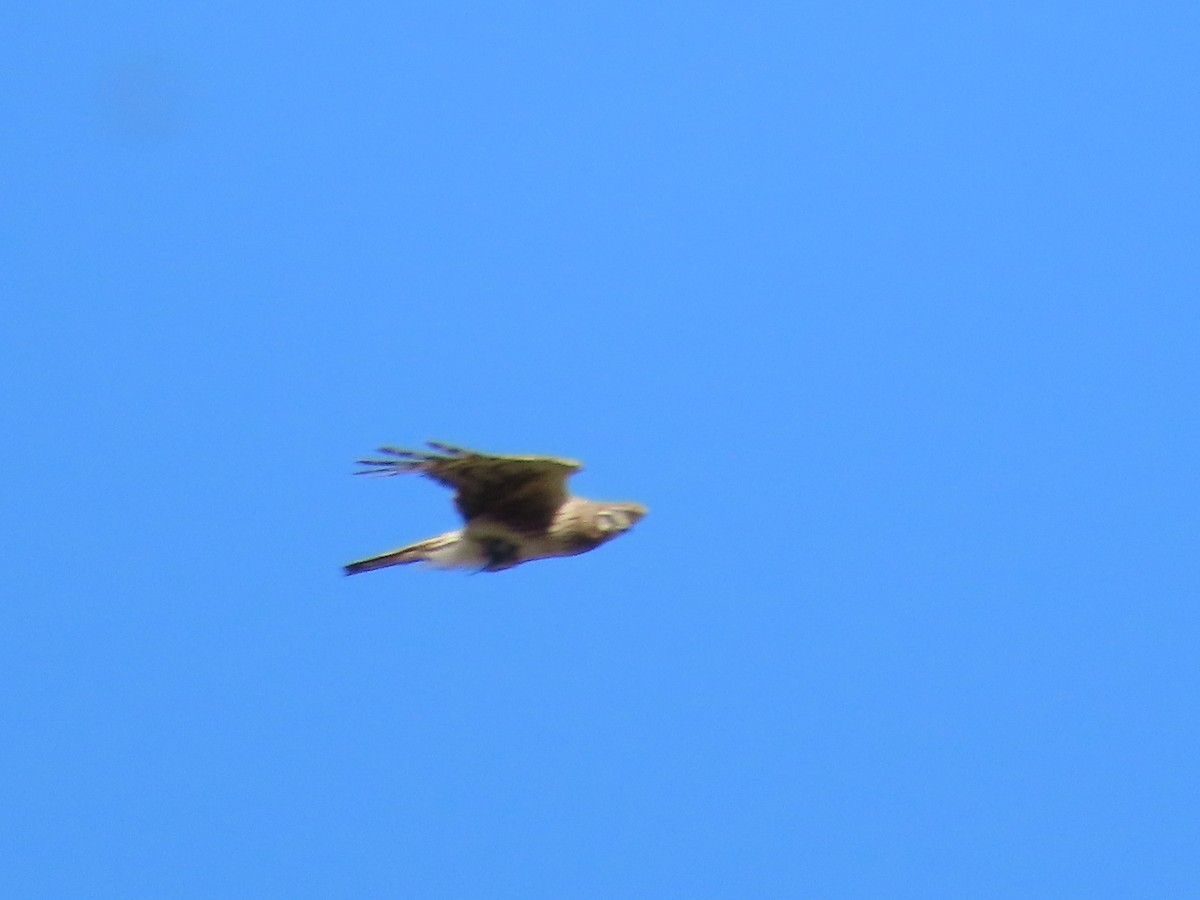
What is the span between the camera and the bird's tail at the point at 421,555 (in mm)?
4766

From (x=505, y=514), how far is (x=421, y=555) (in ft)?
1.22

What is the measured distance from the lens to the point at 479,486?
4.56 meters

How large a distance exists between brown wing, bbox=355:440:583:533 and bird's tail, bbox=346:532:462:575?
0.14 m

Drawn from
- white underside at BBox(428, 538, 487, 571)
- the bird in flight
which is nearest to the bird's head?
the bird in flight

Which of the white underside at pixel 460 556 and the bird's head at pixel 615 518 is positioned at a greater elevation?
the bird's head at pixel 615 518

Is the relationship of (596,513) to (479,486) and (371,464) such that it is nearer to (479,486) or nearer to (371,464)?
(479,486)

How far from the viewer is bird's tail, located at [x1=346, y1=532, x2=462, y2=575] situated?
15.6 ft

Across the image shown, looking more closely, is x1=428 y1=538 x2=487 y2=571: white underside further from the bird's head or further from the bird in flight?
the bird's head

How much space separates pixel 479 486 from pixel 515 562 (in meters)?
0.35

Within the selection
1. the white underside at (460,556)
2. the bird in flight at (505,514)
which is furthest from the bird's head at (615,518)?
the white underside at (460,556)

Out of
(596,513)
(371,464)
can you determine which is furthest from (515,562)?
(371,464)

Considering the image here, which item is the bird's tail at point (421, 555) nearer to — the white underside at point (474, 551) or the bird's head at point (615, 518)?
the white underside at point (474, 551)

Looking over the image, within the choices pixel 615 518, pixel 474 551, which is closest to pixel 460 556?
pixel 474 551

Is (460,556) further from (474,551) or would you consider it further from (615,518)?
(615,518)
